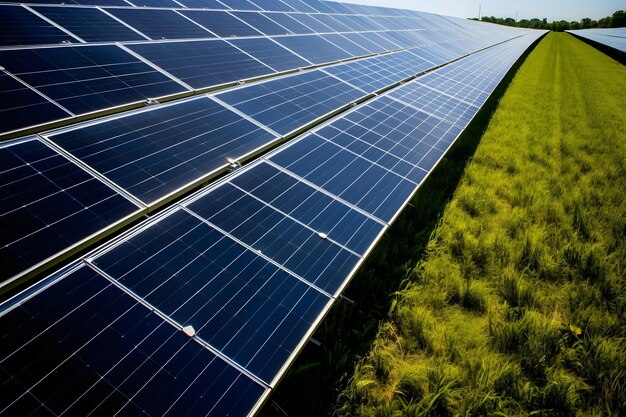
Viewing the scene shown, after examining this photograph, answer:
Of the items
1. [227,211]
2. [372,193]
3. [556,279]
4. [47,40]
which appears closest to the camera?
[227,211]

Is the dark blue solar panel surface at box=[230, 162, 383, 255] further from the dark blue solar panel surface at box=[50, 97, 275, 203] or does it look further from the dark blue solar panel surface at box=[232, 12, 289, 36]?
the dark blue solar panel surface at box=[232, 12, 289, 36]

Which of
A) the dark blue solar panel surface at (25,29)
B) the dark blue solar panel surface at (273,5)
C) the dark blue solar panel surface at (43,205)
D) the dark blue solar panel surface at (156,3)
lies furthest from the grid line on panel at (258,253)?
the dark blue solar panel surface at (273,5)


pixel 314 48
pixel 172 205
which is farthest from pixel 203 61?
pixel 314 48

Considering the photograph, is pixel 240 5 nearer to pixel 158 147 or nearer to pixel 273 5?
pixel 273 5

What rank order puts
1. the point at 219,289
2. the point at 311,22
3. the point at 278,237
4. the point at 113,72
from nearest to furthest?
1. the point at 219,289
2. the point at 278,237
3. the point at 113,72
4. the point at 311,22

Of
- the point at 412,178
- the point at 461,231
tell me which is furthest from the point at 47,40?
the point at 461,231

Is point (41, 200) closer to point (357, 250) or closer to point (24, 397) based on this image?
point (24, 397)
